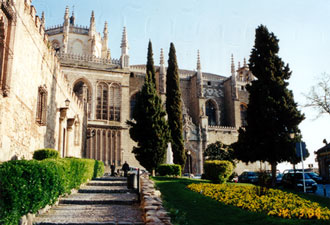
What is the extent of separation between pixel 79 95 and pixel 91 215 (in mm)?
28835

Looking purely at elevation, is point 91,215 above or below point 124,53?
below

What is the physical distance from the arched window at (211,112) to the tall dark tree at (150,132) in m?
22.5

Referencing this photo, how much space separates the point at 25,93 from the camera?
11719 mm

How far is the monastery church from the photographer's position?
10383 millimetres

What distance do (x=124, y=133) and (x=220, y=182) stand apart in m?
19.2

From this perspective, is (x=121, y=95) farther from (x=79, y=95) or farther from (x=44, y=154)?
(x=44, y=154)

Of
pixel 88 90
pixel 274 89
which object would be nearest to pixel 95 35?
pixel 88 90

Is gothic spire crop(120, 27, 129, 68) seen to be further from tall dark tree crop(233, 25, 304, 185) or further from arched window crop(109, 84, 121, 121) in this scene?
tall dark tree crop(233, 25, 304, 185)

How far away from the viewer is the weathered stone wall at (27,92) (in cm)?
1003

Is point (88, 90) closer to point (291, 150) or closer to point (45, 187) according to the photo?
point (291, 150)

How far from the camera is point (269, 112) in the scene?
68.6 feet

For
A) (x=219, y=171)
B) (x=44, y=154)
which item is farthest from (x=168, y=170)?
(x=44, y=154)

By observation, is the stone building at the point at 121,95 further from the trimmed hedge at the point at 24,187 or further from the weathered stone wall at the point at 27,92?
the trimmed hedge at the point at 24,187

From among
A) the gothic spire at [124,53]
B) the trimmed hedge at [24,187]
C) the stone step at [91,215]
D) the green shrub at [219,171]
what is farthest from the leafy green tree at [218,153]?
the trimmed hedge at [24,187]
